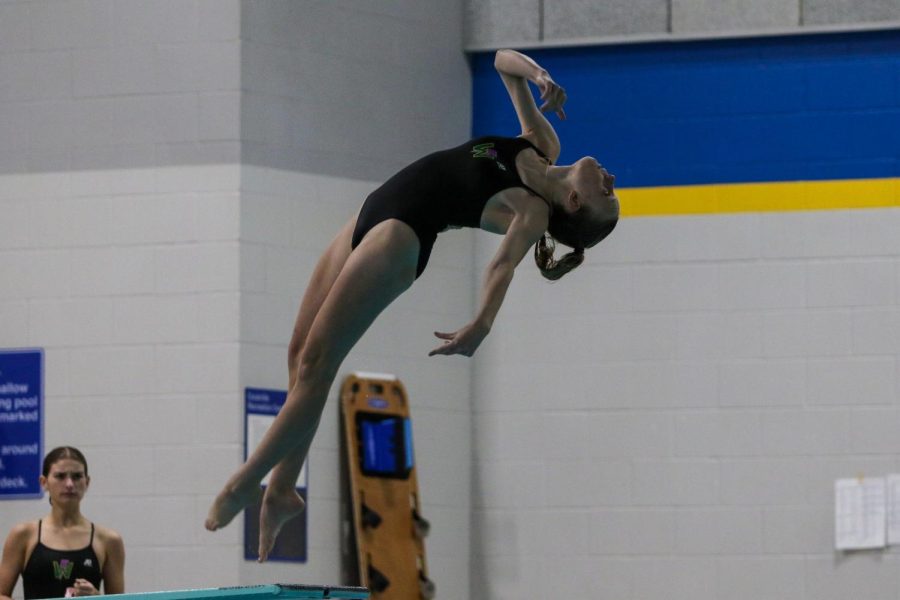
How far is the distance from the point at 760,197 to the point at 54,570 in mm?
3599

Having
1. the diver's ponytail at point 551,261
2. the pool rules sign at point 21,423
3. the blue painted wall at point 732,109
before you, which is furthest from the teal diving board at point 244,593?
the blue painted wall at point 732,109

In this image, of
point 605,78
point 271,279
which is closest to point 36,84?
point 271,279

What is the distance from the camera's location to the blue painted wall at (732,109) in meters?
7.51

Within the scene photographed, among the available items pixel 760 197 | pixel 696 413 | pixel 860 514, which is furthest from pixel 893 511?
pixel 760 197

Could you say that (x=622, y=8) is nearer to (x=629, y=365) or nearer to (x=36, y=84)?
(x=629, y=365)

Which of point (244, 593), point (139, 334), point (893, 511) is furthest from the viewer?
point (893, 511)

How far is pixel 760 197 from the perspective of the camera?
24.7ft

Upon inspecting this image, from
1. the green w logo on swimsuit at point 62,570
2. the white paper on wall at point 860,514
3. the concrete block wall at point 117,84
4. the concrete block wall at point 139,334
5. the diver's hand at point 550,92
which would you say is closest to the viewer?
the diver's hand at point 550,92

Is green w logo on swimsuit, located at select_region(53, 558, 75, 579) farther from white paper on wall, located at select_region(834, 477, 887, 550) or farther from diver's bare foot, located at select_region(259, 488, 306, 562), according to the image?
white paper on wall, located at select_region(834, 477, 887, 550)

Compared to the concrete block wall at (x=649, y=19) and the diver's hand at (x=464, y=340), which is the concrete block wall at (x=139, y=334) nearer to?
the concrete block wall at (x=649, y=19)

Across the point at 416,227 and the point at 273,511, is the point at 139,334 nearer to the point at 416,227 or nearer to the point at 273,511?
the point at 273,511

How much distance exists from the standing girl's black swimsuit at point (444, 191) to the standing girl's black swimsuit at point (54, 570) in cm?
195

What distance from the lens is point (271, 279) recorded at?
7.10 metres

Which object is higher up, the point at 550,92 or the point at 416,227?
the point at 550,92
